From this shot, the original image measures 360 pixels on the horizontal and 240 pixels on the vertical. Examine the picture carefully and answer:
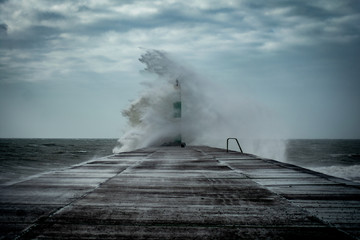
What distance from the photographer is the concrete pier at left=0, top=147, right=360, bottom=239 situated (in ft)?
8.72

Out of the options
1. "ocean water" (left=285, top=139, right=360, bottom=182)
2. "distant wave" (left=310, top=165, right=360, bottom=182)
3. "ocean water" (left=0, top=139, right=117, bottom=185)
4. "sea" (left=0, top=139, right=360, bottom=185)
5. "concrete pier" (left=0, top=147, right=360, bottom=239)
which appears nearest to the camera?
"concrete pier" (left=0, top=147, right=360, bottom=239)

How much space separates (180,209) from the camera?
346 cm

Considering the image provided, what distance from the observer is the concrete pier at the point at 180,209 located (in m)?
2.66

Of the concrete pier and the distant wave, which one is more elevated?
the concrete pier

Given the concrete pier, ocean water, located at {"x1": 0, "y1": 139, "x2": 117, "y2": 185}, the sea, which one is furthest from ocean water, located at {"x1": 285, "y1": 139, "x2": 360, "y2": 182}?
ocean water, located at {"x1": 0, "y1": 139, "x2": 117, "y2": 185}

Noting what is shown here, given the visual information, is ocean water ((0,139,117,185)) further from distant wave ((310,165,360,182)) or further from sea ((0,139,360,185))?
distant wave ((310,165,360,182))

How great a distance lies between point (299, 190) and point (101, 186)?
367 cm

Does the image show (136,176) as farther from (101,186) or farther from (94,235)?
(94,235)

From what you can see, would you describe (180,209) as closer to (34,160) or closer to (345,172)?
(345,172)

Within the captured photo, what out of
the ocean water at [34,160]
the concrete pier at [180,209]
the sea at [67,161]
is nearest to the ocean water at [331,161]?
the sea at [67,161]

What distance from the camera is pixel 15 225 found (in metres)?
2.80

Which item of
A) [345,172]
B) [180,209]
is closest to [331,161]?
[345,172]

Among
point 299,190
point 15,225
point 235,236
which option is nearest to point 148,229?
point 235,236

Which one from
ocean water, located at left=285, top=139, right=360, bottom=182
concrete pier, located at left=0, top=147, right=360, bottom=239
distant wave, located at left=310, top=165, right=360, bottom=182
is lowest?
ocean water, located at left=285, top=139, right=360, bottom=182
